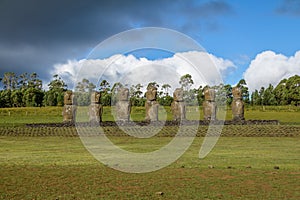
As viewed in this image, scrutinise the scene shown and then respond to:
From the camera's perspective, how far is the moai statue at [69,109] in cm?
3928

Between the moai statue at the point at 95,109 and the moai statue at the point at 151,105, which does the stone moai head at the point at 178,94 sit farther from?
the moai statue at the point at 95,109

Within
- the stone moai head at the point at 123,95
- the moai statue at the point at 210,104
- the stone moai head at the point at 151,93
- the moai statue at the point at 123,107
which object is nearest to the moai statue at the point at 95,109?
the moai statue at the point at 123,107

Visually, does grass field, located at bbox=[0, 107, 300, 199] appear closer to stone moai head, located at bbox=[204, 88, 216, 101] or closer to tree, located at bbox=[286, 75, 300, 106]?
stone moai head, located at bbox=[204, 88, 216, 101]

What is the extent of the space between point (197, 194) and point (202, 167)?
4.22 metres

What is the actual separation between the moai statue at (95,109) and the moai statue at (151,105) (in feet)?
14.8

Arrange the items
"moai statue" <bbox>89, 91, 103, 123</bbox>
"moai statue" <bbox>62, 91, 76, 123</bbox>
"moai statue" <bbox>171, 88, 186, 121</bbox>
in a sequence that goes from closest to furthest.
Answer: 1. "moai statue" <bbox>89, 91, 103, 123</bbox>
2. "moai statue" <bbox>62, 91, 76, 123</bbox>
3. "moai statue" <bbox>171, 88, 186, 121</bbox>

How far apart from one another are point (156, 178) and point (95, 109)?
26.2 m

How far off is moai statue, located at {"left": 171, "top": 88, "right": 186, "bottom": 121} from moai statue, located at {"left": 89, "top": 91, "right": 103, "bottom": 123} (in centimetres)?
724

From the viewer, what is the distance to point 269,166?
14805 mm

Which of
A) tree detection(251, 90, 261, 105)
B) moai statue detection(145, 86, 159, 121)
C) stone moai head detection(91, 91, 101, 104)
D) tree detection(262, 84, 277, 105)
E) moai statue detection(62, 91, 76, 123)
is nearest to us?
stone moai head detection(91, 91, 101, 104)

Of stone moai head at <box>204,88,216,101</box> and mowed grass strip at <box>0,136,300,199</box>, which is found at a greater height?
stone moai head at <box>204,88,216,101</box>

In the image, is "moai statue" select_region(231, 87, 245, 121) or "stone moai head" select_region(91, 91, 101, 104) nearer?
"stone moai head" select_region(91, 91, 101, 104)

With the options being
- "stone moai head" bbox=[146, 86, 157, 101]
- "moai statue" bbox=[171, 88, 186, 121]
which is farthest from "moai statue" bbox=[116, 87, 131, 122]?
"moai statue" bbox=[171, 88, 186, 121]

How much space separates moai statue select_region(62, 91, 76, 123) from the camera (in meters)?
39.3
